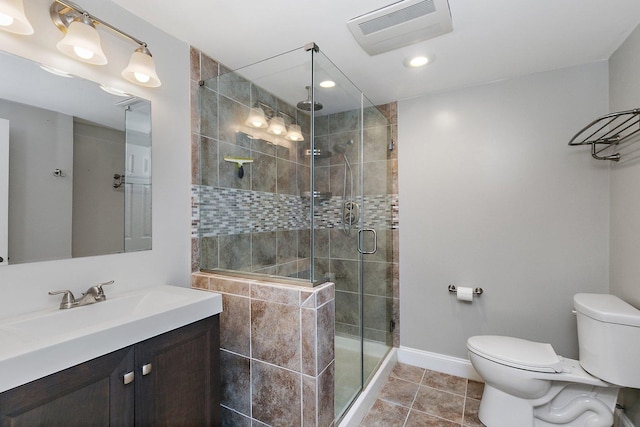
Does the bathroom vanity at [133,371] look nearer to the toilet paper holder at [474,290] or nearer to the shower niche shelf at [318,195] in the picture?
the shower niche shelf at [318,195]

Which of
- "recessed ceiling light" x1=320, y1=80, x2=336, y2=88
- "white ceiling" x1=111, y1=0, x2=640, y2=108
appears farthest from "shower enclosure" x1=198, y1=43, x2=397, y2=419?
"white ceiling" x1=111, y1=0, x2=640, y2=108

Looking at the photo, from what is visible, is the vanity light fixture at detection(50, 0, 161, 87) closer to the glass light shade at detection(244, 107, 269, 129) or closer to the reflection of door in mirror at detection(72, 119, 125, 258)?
the reflection of door in mirror at detection(72, 119, 125, 258)

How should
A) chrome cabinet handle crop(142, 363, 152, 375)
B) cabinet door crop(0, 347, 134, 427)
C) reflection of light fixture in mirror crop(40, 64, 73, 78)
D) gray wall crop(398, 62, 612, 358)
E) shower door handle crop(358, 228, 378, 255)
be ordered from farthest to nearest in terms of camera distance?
shower door handle crop(358, 228, 378, 255)
gray wall crop(398, 62, 612, 358)
reflection of light fixture in mirror crop(40, 64, 73, 78)
chrome cabinet handle crop(142, 363, 152, 375)
cabinet door crop(0, 347, 134, 427)

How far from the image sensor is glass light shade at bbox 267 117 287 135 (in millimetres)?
2018

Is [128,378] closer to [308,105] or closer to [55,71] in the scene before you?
[55,71]

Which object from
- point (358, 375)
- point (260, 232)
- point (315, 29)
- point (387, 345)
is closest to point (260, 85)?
point (315, 29)

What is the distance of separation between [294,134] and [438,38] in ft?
3.30

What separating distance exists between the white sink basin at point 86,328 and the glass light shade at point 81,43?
1.08 meters

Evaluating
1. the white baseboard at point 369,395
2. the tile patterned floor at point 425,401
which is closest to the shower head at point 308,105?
the white baseboard at point 369,395

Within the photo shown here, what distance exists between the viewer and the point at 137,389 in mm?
1102

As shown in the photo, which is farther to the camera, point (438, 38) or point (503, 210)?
point (503, 210)

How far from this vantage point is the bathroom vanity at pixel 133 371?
0.85m

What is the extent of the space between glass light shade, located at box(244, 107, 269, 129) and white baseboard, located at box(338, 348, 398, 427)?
1.92 meters

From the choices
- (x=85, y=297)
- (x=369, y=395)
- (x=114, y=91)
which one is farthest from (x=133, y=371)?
(x=369, y=395)
